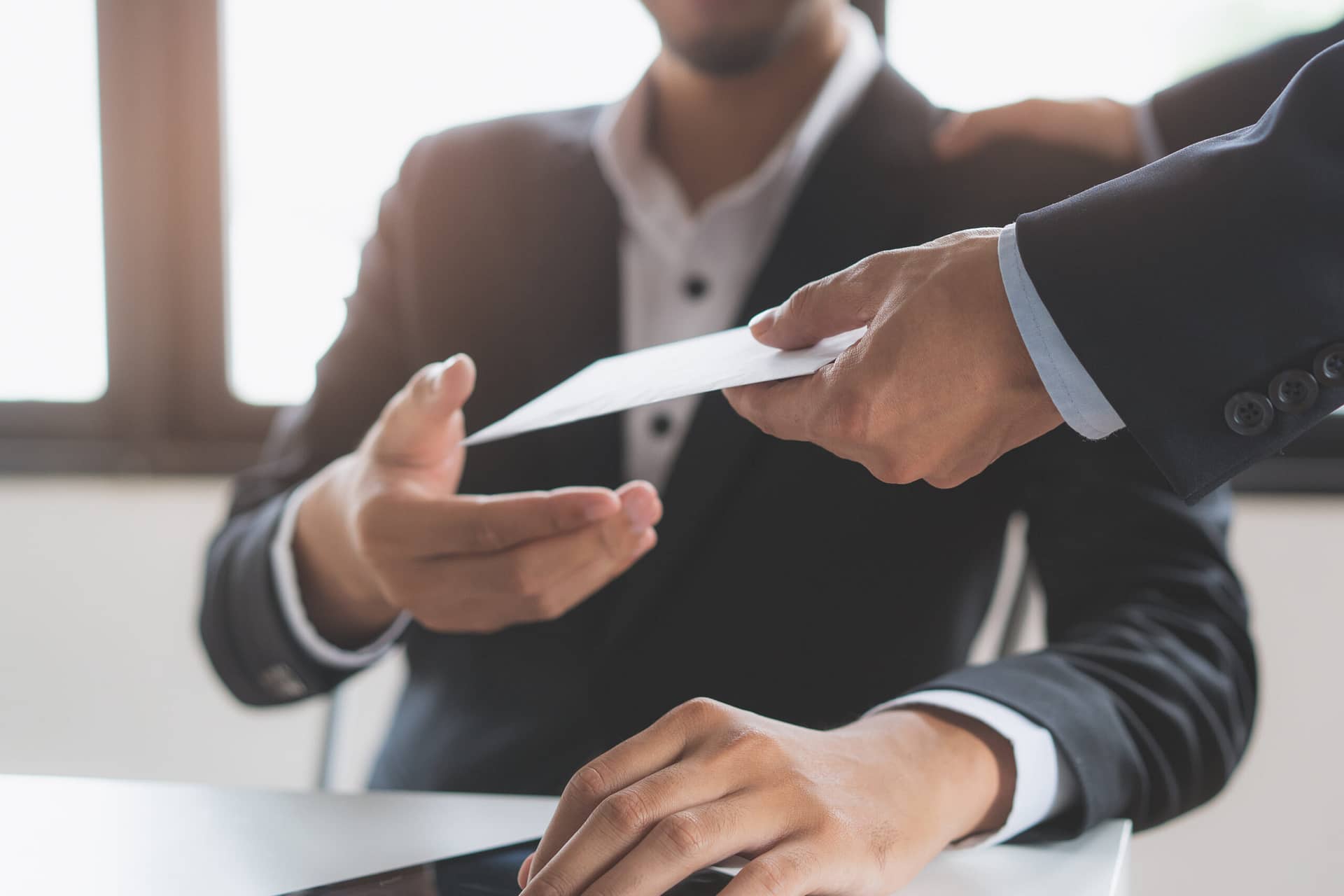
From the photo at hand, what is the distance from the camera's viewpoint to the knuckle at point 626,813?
30cm

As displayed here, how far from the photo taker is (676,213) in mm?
701

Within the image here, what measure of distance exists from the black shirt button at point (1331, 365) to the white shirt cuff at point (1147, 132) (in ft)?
0.45

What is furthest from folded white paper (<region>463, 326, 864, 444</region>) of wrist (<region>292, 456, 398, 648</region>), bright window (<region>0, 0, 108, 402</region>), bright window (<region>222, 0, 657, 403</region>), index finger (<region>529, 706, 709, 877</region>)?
bright window (<region>0, 0, 108, 402</region>)

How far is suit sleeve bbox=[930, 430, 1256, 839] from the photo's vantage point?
421 millimetres

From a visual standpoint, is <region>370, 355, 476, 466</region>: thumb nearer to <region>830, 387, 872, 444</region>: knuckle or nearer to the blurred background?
<region>830, 387, 872, 444</region>: knuckle

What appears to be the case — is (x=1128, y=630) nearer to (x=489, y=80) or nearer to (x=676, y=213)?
(x=676, y=213)

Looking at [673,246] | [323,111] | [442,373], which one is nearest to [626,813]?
[442,373]

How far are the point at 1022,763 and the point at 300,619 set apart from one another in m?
0.40

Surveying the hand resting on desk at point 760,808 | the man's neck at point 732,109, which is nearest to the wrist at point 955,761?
the hand resting on desk at point 760,808

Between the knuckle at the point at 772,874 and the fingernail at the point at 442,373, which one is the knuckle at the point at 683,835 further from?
the fingernail at the point at 442,373

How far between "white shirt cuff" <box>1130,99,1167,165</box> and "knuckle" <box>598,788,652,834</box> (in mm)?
290

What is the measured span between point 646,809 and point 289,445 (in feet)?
1.82

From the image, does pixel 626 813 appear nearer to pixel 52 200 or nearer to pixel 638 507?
pixel 638 507

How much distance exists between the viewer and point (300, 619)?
1.96ft
